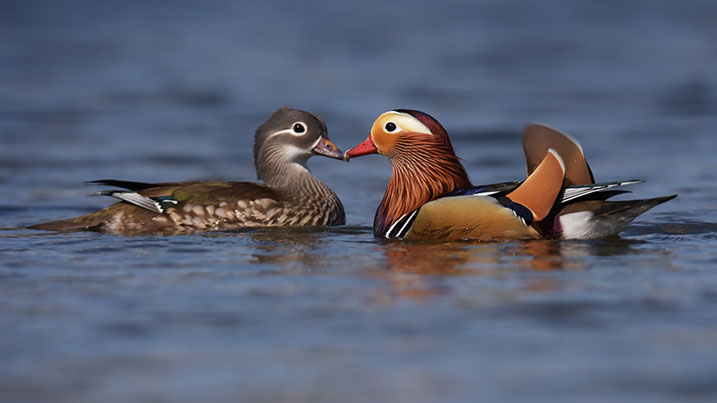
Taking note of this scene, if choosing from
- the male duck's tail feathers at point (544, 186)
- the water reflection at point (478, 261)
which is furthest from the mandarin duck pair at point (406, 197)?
A: the water reflection at point (478, 261)

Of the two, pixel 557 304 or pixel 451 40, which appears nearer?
pixel 557 304

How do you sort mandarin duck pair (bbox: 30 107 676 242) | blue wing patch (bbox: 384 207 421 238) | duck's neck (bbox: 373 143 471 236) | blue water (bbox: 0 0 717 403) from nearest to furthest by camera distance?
blue water (bbox: 0 0 717 403)
mandarin duck pair (bbox: 30 107 676 242)
blue wing patch (bbox: 384 207 421 238)
duck's neck (bbox: 373 143 471 236)

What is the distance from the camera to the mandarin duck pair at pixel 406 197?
819cm

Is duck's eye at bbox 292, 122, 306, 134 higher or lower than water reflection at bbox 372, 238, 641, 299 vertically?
higher

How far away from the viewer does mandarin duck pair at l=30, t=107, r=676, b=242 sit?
8.19 m

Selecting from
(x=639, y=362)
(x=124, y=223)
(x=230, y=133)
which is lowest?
(x=639, y=362)

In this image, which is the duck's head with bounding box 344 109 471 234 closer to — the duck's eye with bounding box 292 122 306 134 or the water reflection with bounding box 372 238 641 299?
the water reflection with bounding box 372 238 641 299

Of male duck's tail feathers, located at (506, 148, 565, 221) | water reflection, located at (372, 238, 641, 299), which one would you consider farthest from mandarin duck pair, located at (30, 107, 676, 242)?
water reflection, located at (372, 238, 641, 299)

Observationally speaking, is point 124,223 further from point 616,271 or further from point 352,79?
point 352,79

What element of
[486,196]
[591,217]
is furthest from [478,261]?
[591,217]

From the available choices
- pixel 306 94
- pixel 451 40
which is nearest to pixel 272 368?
pixel 306 94

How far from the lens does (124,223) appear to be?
31.5 ft

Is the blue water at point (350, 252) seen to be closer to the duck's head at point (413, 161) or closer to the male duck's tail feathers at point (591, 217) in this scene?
the male duck's tail feathers at point (591, 217)

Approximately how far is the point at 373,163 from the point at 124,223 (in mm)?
4755
